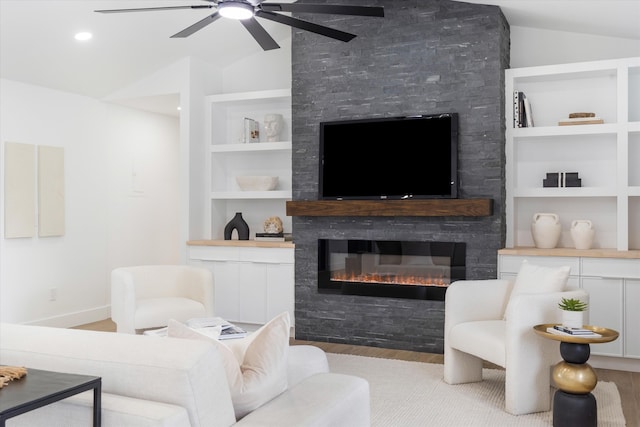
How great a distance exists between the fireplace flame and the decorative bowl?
1.16m

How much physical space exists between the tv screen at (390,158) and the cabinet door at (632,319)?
56.1 inches

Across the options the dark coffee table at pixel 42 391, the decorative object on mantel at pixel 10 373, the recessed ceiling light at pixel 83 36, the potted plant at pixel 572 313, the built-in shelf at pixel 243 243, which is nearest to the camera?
the dark coffee table at pixel 42 391

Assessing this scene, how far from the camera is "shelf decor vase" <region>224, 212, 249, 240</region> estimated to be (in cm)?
619

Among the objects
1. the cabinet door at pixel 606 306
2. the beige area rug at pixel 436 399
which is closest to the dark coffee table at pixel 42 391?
the beige area rug at pixel 436 399

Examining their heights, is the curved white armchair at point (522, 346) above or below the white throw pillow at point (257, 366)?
below

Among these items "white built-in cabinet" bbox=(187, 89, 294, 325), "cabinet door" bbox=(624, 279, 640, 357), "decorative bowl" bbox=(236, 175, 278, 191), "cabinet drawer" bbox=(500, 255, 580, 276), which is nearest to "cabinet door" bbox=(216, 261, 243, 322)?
"white built-in cabinet" bbox=(187, 89, 294, 325)

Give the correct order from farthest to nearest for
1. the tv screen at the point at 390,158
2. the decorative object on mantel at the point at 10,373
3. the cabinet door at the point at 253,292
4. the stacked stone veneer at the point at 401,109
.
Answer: the cabinet door at the point at 253,292
the tv screen at the point at 390,158
the stacked stone veneer at the point at 401,109
the decorative object on mantel at the point at 10,373

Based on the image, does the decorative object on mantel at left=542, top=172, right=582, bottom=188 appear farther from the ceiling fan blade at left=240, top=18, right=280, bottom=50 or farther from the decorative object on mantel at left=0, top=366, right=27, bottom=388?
the decorative object on mantel at left=0, top=366, right=27, bottom=388

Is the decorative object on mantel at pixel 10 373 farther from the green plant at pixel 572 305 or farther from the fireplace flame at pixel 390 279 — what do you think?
the fireplace flame at pixel 390 279

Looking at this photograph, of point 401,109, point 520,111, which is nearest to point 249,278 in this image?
point 401,109

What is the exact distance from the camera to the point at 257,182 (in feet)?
20.2

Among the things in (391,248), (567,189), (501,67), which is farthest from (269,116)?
(567,189)

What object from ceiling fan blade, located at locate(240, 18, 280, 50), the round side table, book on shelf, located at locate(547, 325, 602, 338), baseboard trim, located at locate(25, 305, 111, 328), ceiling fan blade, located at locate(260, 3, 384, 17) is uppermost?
ceiling fan blade, located at locate(260, 3, 384, 17)

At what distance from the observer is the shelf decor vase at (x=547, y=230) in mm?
4945
